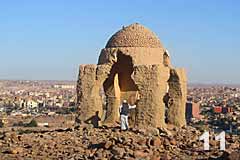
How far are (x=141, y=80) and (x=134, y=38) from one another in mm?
2500

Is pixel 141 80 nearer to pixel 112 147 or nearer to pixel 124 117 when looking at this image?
pixel 124 117

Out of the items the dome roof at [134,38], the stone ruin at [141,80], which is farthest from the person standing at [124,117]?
the dome roof at [134,38]

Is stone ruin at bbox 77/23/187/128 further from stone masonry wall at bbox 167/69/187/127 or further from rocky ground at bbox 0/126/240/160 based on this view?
rocky ground at bbox 0/126/240/160

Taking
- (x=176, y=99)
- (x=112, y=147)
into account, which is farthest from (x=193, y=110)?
(x=112, y=147)

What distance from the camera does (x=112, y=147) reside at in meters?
13.4

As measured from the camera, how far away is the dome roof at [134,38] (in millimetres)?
20469

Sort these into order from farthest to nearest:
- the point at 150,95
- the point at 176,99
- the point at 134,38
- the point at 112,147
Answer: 1. the point at 176,99
2. the point at 134,38
3. the point at 150,95
4. the point at 112,147

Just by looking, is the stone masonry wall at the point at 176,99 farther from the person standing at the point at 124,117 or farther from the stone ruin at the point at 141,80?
the person standing at the point at 124,117

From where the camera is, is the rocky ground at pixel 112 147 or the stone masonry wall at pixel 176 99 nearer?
the rocky ground at pixel 112 147

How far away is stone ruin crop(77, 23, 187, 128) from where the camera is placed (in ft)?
60.7

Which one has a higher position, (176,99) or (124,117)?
(176,99)

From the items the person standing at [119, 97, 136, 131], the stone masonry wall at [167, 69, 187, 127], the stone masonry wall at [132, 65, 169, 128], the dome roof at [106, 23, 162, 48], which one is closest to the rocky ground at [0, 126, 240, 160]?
the person standing at [119, 97, 136, 131]

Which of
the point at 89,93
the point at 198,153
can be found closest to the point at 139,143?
the point at 198,153

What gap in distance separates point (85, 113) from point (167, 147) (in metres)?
6.77
